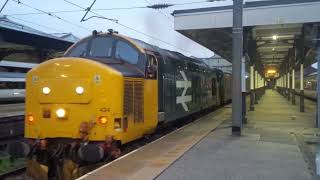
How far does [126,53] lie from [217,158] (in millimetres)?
3336

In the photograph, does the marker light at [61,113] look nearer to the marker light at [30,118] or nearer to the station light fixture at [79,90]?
the station light fixture at [79,90]

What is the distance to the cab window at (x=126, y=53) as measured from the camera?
12.5m

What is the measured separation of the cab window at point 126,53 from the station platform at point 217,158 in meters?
2.16

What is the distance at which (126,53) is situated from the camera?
12.6 metres

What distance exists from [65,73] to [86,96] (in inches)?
25.8

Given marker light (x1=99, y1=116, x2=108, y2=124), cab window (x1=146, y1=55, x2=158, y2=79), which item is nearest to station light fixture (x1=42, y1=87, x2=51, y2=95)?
marker light (x1=99, y1=116, x2=108, y2=124)

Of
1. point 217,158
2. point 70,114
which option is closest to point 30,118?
point 70,114

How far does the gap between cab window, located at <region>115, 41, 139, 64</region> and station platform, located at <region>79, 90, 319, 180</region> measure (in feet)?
7.10

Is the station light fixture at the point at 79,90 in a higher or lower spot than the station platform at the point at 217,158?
higher

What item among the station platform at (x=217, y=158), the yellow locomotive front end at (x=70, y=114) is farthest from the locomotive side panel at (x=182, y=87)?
the yellow locomotive front end at (x=70, y=114)

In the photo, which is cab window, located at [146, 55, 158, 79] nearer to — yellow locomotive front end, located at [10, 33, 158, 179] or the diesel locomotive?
the diesel locomotive

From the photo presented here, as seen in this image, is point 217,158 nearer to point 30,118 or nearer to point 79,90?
point 79,90

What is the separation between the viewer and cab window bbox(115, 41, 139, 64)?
41.1 feet

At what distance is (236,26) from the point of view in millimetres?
16734
